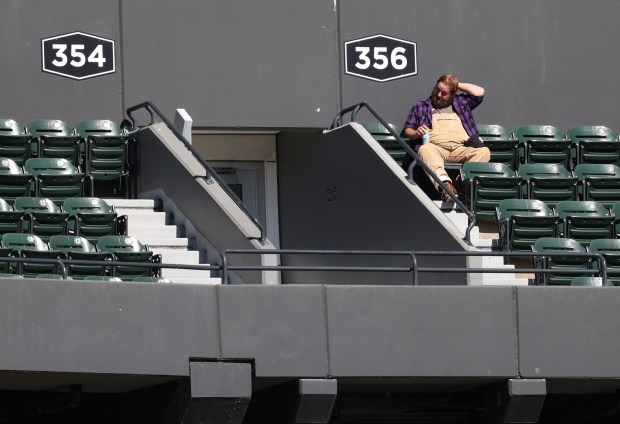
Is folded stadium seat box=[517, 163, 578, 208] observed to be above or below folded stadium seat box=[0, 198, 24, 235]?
above

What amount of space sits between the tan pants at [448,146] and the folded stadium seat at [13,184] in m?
3.94

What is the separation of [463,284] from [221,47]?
5.36 meters

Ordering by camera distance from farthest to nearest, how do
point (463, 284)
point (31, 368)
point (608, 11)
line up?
point (608, 11) < point (463, 284) < point (31, 368)

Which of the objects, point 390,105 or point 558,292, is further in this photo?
point 390,105

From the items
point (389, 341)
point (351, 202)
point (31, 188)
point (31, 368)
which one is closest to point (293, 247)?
point (351, 202)

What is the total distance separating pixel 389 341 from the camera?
14.4 meters

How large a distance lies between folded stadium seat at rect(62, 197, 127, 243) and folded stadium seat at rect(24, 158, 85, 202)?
521 mm

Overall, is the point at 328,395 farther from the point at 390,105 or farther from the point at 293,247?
the point at 390,105

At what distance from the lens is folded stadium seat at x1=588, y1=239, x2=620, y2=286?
53.7 ft

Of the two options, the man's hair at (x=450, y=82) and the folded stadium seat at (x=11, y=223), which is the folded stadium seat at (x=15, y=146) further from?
the man's hair at (x=450, y=82)

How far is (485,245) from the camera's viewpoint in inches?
650

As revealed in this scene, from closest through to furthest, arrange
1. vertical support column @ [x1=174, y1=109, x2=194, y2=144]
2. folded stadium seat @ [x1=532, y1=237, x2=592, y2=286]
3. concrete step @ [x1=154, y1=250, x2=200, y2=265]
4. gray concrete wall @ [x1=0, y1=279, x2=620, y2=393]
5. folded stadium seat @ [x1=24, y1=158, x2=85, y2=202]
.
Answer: gray concrete wall @ [x1=0, y1=279, x2=620, y2=393] → folded stadium seat @ [x1=532, y1=237, x2=592, y2=286] → concrete step @ [x1=154, y1=250, x2=200, y2=265] → folded stadium seat @ [x1=24, y1=158, x2=85, y2=202] → vertical support column @ [x1=174, y1=109, x2=194, y2=144]

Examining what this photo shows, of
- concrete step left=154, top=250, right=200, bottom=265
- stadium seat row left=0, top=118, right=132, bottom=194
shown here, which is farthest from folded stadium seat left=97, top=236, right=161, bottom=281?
stadium seat row left=0, top=118, right=132, bottom=194

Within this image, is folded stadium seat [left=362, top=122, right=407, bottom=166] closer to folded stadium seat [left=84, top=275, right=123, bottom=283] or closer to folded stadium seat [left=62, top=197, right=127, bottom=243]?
folded stadium seat [left=62, top=197, right=127, bottom=243]
